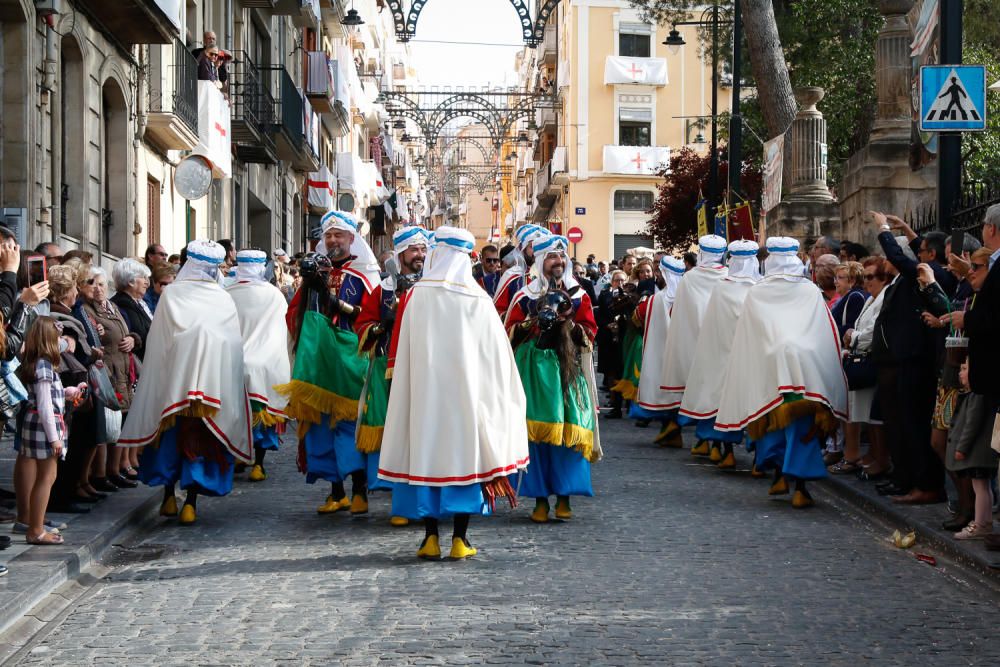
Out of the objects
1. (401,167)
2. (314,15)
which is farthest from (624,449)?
(401,167)

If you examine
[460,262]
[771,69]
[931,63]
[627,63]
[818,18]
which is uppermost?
[627,63]

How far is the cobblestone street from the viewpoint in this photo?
642 cm

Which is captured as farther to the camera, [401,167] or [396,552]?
[401,167]

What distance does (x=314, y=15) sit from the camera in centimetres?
3712

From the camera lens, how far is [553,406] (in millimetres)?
9953

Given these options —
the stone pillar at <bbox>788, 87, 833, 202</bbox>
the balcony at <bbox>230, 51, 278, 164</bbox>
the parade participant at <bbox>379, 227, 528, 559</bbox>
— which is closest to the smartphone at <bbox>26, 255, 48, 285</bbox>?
the parade participant at <bbox>379, 227, 528, 559</bbox>

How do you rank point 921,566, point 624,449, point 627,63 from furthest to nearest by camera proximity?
point 627,63 < point 624,449 < point 921,566

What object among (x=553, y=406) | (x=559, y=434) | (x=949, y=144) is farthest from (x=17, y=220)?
(x=949, y=144)

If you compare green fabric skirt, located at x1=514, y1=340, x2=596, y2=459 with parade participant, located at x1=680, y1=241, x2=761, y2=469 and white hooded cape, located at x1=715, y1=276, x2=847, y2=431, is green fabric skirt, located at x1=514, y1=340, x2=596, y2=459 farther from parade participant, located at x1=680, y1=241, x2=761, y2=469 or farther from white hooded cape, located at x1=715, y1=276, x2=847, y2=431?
parade participant, located at x1=680, y1=241, x2=761, y2=469

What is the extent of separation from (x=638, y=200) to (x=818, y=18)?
93.0ft

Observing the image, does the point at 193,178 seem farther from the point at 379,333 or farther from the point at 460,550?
the point at 460,550

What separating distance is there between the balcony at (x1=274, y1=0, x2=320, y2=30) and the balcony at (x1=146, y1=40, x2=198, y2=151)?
10095 mm

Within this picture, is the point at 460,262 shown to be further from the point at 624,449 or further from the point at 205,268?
the point at 624,449

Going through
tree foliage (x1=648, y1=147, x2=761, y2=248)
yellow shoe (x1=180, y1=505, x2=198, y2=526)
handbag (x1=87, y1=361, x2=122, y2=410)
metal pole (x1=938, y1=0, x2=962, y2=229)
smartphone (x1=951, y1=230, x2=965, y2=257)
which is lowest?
yellow shoe (x1=180, y1=505, x2=198, y2=526)
